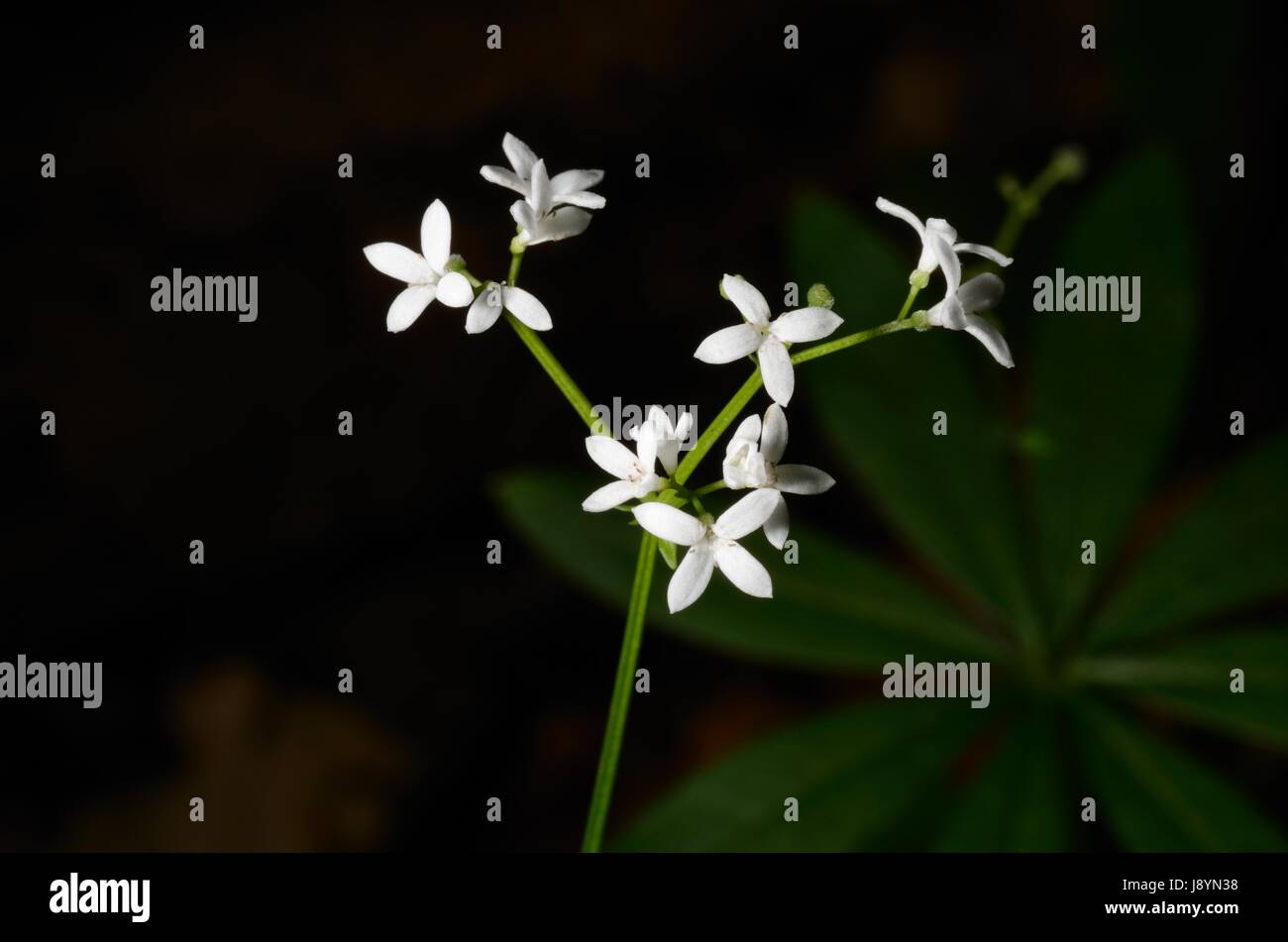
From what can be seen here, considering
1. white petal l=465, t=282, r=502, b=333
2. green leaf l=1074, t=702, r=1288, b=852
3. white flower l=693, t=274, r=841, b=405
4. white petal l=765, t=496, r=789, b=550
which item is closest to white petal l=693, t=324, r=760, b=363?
white flower l=693, t=274, r=841, b=405

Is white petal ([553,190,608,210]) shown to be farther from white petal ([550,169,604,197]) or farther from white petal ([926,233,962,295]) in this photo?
white petal ([926,233,962,295])

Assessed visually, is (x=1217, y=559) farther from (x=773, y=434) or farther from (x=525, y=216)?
(x=525, y=216)

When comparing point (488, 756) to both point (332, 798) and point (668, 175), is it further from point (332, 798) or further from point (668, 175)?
point (668, 175)

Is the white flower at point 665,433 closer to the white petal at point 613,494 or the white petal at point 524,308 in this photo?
the white petal at point 613,494

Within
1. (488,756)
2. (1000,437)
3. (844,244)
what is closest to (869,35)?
(844,244)

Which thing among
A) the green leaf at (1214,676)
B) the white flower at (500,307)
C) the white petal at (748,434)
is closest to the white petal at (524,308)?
the white flower at (500,307)

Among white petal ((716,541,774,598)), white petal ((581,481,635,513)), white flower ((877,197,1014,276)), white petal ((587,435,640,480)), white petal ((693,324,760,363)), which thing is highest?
white flower ((877,197,1014,276))
